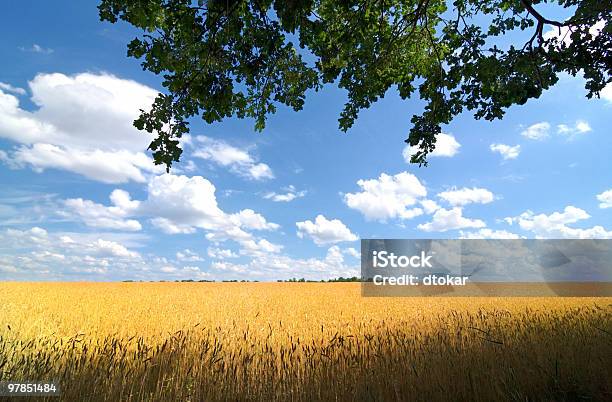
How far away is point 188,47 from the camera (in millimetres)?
6949

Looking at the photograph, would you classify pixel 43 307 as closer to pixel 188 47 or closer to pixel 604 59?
pixel 188 47

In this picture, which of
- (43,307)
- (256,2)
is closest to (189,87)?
(256,2)

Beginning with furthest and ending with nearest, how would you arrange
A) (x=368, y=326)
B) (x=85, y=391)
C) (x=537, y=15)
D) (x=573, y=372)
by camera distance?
(x=368, y=326) < (x=537, y=15) < (x=573, y=372) < (x=85, y=391)

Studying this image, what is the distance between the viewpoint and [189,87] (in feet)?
23.6

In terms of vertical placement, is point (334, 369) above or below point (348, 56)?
below

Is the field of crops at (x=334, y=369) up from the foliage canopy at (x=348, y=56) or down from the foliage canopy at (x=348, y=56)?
down

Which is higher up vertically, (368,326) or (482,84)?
(482,84)

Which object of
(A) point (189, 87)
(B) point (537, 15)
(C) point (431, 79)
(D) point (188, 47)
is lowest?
(A) point (189, 87)

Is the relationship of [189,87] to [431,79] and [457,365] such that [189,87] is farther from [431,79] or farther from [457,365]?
[457,365]

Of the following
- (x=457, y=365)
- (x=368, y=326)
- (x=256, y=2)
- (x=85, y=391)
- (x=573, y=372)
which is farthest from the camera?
(x=368, y=326)

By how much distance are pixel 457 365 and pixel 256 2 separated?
7.07m

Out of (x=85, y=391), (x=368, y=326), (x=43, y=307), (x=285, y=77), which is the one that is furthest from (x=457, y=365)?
(x=43, y=307)

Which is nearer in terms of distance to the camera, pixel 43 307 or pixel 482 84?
pixel 482 84

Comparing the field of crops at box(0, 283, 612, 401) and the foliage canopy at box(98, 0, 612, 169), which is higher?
the foliage canopy at box(98, 0, 612, 169)
